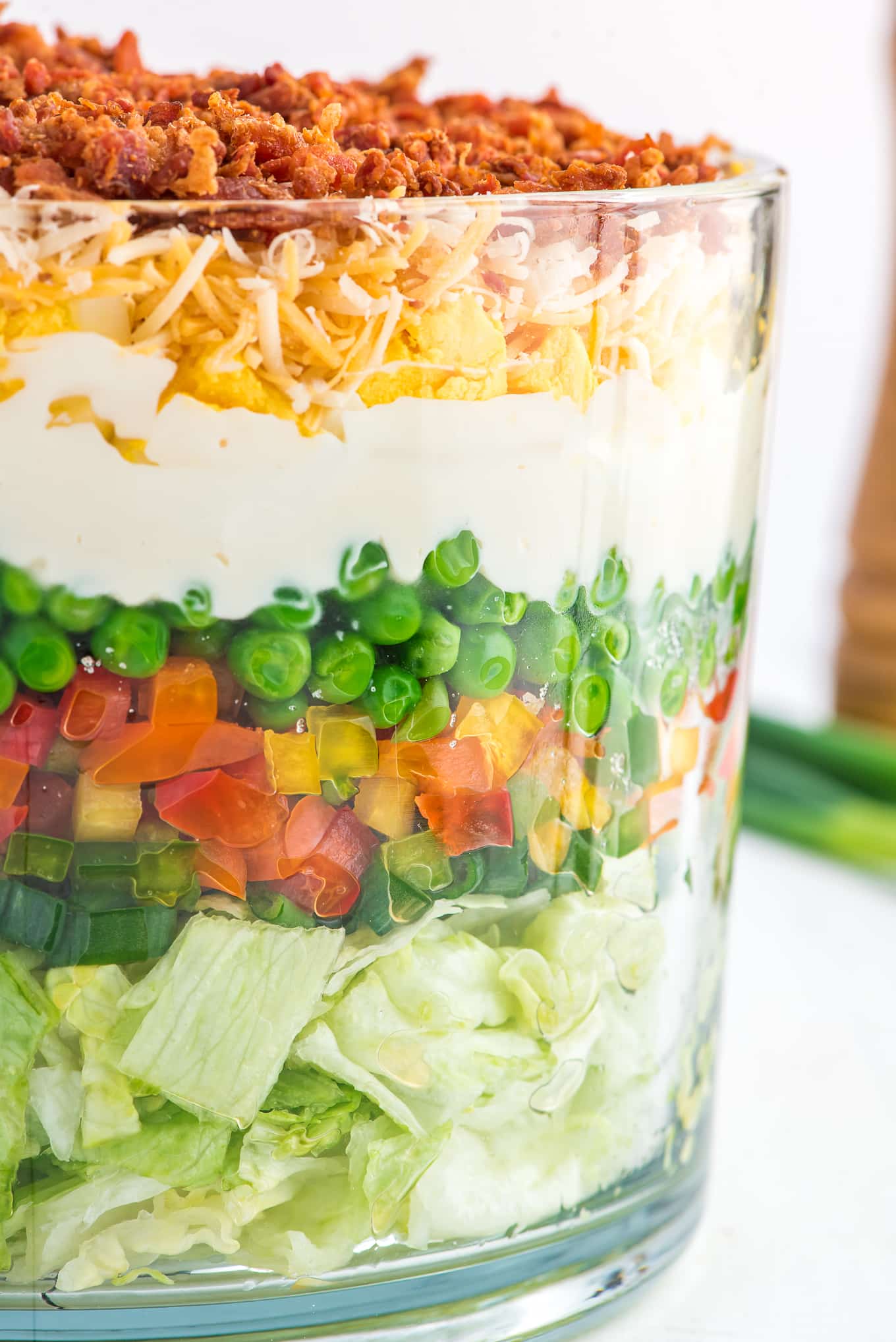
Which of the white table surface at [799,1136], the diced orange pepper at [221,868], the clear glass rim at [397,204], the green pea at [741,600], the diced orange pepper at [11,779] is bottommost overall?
the white table surface at [799,1136]

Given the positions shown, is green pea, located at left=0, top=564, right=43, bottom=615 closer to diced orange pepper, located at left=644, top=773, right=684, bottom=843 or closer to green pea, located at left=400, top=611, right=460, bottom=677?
green pea, located at left=400, top=611, right=460, bottom=677

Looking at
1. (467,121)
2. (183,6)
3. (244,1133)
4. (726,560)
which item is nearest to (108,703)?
(244,1133)

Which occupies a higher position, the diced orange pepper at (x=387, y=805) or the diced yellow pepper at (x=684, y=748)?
the diced orange pepper at (x=387, y=805)

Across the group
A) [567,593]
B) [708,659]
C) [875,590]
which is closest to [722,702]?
[708,659]

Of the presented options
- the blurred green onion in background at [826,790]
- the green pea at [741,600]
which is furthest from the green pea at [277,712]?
the blurred green onion in background at [826,790]

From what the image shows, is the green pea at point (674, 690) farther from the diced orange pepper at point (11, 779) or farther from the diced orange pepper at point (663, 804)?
the diced orange pepper at point (11, 779)

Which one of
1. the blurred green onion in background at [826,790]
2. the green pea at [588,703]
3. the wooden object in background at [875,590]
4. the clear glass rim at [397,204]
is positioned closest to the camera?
the clear glass rim at [397,204]

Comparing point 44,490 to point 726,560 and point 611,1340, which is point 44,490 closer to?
point 726,560
